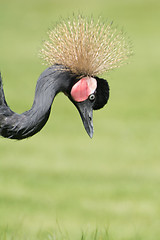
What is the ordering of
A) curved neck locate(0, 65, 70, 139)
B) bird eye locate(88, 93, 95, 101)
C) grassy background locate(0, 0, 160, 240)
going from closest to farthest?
curved neck locate(0, 65, 70, 139), bird eye locate(88, 93, 95, 101), grassy background locate(0, 0, 160, 240)

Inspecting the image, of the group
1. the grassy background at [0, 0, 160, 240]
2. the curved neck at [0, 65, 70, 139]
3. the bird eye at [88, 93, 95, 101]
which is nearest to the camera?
the curved neck at [0, 65, 70, 139]

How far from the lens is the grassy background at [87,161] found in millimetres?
5285

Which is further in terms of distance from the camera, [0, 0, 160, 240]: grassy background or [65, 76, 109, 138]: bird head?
[0, 0, 160, 240]: grassy background

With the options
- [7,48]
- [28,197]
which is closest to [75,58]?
[28,197]

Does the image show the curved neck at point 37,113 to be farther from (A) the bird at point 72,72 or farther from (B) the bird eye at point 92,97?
(B) the bird eye at point 92,97

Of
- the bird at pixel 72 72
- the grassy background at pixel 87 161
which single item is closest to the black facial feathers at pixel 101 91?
the bird at pixel 72 72

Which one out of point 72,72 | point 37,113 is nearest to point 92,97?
point 72,72

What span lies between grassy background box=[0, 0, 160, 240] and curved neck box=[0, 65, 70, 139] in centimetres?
40

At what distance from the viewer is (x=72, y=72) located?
2.98 metres

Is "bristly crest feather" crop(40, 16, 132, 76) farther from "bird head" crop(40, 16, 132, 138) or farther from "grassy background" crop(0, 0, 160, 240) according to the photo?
"grassy background" crop(0, 0, 160, 240)

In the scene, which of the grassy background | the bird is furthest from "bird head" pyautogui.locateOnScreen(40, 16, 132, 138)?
the grassy background

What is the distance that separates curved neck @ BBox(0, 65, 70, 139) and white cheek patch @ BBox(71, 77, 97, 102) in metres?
0.07

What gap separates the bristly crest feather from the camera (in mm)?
2939

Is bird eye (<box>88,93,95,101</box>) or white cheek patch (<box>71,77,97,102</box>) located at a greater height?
white cheek patch (<box>71,77,97,102</box>)
